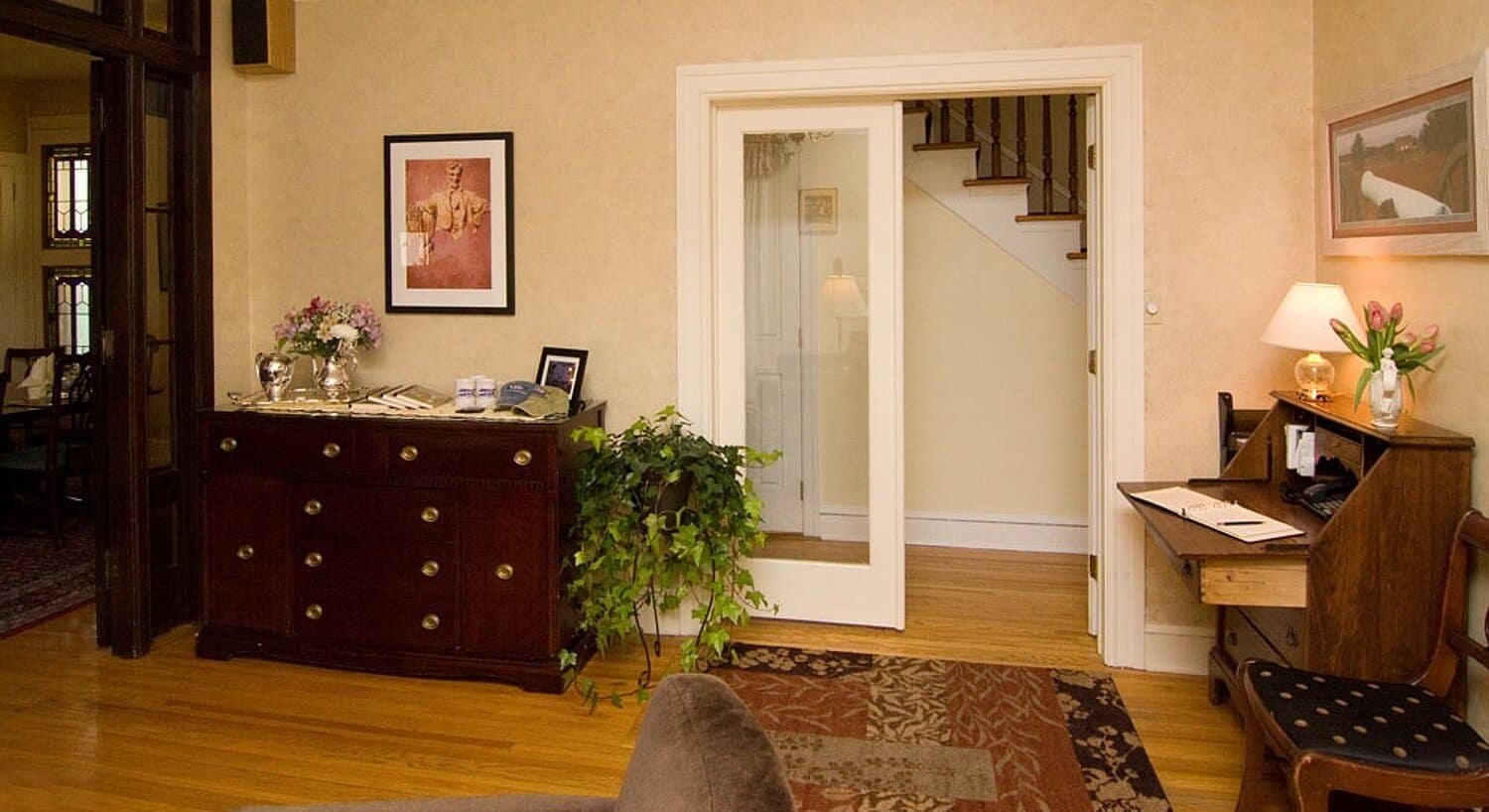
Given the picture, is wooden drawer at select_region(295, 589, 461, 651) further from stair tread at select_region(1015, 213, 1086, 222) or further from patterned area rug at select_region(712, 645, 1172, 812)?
stair tread at select_region(1015, 213, 1086, 222)

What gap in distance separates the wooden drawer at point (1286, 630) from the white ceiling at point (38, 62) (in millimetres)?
6613

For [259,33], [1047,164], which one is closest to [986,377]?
[1047,164]

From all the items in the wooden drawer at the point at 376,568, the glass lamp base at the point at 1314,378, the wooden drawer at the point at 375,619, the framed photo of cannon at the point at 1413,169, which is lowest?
the wooden drawer at the point at 375,619

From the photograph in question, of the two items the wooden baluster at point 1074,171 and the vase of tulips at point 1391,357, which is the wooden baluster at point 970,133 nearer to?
the wooden baluster at point 1074,171

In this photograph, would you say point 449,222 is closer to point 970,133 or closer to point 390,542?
point 390,542

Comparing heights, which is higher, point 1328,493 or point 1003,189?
point 1003,189

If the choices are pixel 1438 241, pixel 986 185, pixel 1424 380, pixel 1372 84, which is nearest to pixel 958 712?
pixel 1424 380

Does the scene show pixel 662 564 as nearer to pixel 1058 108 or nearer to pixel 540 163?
pixel 540 163

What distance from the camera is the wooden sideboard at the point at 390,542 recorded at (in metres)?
3.56

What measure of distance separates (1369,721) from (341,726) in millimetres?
2846

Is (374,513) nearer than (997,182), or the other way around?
(374,513)

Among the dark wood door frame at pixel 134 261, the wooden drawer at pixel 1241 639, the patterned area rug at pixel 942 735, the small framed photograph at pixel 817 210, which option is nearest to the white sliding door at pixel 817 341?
the small framed photograph at pixel 817 210

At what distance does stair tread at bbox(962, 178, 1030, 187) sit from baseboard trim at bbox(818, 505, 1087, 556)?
1.73 meters

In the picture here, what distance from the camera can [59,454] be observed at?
560 cm
